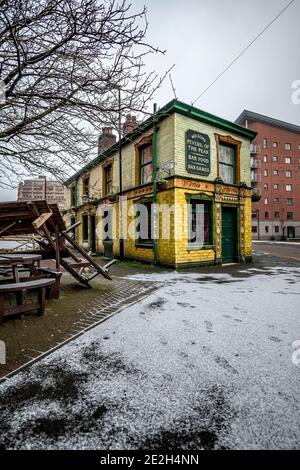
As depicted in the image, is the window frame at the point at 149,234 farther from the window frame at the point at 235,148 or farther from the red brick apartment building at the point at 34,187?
the window frame at the point at 235,148

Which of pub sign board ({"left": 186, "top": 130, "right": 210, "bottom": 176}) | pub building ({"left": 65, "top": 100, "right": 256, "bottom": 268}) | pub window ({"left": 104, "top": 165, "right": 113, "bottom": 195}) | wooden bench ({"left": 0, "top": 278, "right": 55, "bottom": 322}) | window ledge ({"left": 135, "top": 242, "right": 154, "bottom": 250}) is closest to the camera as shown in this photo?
wooden bench ({"left": 0, "top": 278, "right": 55, "bottom": 322})

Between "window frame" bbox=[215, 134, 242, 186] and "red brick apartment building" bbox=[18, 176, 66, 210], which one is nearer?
"red brick apartment building" bbox=[18, 176, 66, 210]

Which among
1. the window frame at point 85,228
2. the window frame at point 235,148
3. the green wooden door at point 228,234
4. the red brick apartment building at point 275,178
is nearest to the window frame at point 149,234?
the green wooden door at point 228,234

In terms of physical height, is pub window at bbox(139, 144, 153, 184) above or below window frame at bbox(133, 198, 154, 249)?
above

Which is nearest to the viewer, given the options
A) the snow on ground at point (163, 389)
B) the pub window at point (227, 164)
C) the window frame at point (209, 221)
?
the snow on ground at point (163, 389)

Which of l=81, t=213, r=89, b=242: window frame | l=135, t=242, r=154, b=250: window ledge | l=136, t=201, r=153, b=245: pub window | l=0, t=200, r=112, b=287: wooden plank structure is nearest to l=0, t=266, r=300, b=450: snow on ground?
l=0, t=200, r=112, b=287: wooden plank structure

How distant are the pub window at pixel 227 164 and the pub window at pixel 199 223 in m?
1.97

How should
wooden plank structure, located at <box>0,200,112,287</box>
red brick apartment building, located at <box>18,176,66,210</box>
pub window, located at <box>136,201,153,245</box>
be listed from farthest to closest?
pub window, located at <box>136,201,153,245</box>
red brick apartment building, located at <box>18,176,66,210</box>
wooden plank structure, located at <box>0,200,112,287</box>

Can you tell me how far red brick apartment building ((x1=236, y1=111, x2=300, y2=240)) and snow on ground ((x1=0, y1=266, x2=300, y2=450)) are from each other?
39.3 meters

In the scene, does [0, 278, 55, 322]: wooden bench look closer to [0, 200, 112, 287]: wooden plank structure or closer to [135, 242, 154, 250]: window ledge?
[0, 200, 112, 287]: wooden plank structure

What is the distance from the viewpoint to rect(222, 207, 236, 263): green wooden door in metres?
10.3

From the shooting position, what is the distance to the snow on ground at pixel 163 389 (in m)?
1.42

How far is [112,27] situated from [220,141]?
8264 mm

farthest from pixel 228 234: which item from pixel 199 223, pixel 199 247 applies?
pixel 199 247
